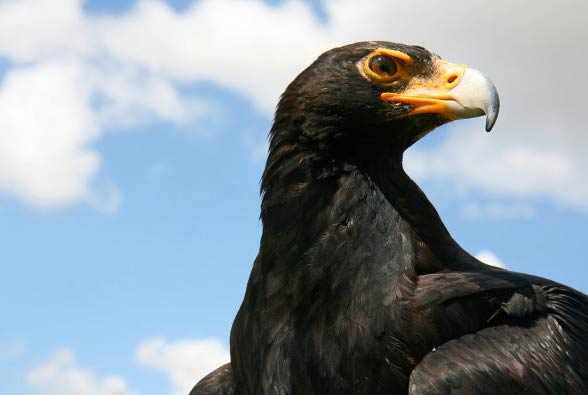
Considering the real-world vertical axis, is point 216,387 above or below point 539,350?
above

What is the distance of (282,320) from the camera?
22.1 feet

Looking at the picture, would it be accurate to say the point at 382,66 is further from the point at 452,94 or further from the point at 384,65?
the point at 452,94

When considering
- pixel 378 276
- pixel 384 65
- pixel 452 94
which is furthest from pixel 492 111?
pixel 378 276

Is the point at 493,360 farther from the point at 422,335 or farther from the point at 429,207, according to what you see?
the point at 429,207

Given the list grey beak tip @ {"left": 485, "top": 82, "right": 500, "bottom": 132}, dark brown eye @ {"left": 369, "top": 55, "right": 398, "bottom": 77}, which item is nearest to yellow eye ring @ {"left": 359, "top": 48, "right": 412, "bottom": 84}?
dark brown eye @ {"left": 369, "top": 55, "right": 398, "bottom": 77}

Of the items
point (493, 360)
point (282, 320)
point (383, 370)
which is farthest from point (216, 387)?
point (493, 360)

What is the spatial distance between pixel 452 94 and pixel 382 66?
1.69 feet

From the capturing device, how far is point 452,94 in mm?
7008

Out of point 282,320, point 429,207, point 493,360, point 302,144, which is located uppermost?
point 302,144

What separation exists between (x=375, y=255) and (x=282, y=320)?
28.5 inches

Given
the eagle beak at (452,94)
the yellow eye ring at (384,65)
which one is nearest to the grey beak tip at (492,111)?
the eagle beak at (452,94)

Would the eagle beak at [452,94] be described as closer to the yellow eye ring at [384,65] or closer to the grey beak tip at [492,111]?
the grey beak tip at [492,111]

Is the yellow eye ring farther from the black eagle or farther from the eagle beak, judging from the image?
the eagle beak

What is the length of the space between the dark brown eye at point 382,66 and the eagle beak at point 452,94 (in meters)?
0.15
